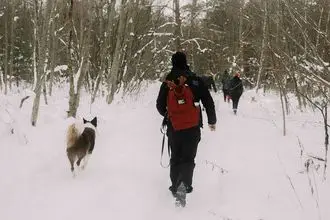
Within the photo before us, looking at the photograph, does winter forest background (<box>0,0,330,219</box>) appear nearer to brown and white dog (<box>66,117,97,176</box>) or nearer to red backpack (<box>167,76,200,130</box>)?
red backpack (<box>167,76,200,130</box>)

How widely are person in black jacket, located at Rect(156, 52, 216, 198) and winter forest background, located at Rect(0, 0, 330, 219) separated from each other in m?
0.94

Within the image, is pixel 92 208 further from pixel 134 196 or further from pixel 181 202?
pixel 181 202

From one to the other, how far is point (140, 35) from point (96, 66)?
2359 millimetres

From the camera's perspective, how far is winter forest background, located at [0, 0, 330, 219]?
6.43m

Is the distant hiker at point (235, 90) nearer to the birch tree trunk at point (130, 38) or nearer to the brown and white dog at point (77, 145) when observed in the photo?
the birch tree trunk at point (130, 38)

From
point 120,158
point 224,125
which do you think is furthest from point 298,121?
point 120,158

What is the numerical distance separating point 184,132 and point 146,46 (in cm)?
1530

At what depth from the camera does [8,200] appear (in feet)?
17.9

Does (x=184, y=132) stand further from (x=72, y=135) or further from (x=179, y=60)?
(x=72, y=135)

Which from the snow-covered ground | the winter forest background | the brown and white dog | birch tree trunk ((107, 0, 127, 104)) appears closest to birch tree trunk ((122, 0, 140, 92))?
the winter forest background

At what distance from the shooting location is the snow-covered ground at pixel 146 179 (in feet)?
17.1

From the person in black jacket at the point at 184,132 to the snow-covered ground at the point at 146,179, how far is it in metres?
0.37

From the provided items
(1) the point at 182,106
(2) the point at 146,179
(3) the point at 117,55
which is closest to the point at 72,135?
(2) the point at 146,179

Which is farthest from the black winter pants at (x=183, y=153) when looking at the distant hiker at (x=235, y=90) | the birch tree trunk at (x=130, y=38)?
the distant hiker at (x=235, y=90)
